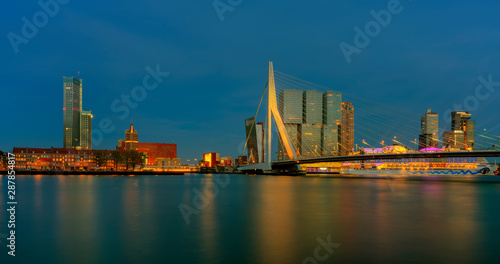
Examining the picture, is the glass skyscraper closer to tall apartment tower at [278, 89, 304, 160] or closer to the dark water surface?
tall apartment tower at [278, 89, 304, 160]

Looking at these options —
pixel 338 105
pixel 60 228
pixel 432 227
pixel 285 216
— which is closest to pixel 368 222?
pixel 432 227

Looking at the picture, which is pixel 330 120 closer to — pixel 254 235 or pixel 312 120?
pixel 312 120

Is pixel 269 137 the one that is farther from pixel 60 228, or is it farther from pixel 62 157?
pixel 62 157

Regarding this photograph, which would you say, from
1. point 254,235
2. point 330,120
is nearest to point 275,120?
point 254,235

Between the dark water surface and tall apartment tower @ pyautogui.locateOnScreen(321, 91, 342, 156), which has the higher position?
tall apartment tower @ pyautogui.locateOnScreen(321, 91, 342, 156)

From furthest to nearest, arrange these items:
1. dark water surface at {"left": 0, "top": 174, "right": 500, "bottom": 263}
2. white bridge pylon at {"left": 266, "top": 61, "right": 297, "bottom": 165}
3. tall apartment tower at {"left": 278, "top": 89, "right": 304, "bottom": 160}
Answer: tall apartment tower at {"left": 278, "top": 89, "right": 304, "bottom": 160} < white bridge pylon at {"left": 266, "top": 61, "right": 297, "bottom": 165} < dark water surface at {"left": 0, "top": 174, "right": 500, "bottom": 263}

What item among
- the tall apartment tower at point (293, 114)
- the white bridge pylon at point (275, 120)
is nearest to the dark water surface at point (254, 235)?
the white bridge pylon at point (275, 120)

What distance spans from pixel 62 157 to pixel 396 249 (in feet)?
526

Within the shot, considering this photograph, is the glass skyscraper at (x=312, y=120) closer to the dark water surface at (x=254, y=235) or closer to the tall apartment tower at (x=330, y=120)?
the tall apartment tower at (x=330, y=120)

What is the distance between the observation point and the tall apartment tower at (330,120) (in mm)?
147375

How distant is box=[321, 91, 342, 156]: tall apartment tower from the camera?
5802 inches

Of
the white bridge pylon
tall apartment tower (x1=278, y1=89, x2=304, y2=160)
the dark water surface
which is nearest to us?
the dark water surface

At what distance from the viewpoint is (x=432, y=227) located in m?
17.1

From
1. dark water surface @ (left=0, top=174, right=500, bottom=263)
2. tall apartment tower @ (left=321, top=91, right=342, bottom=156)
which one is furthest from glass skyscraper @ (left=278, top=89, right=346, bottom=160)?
dark water surface @ (left=0, top=174, right=500, bottom=263)
